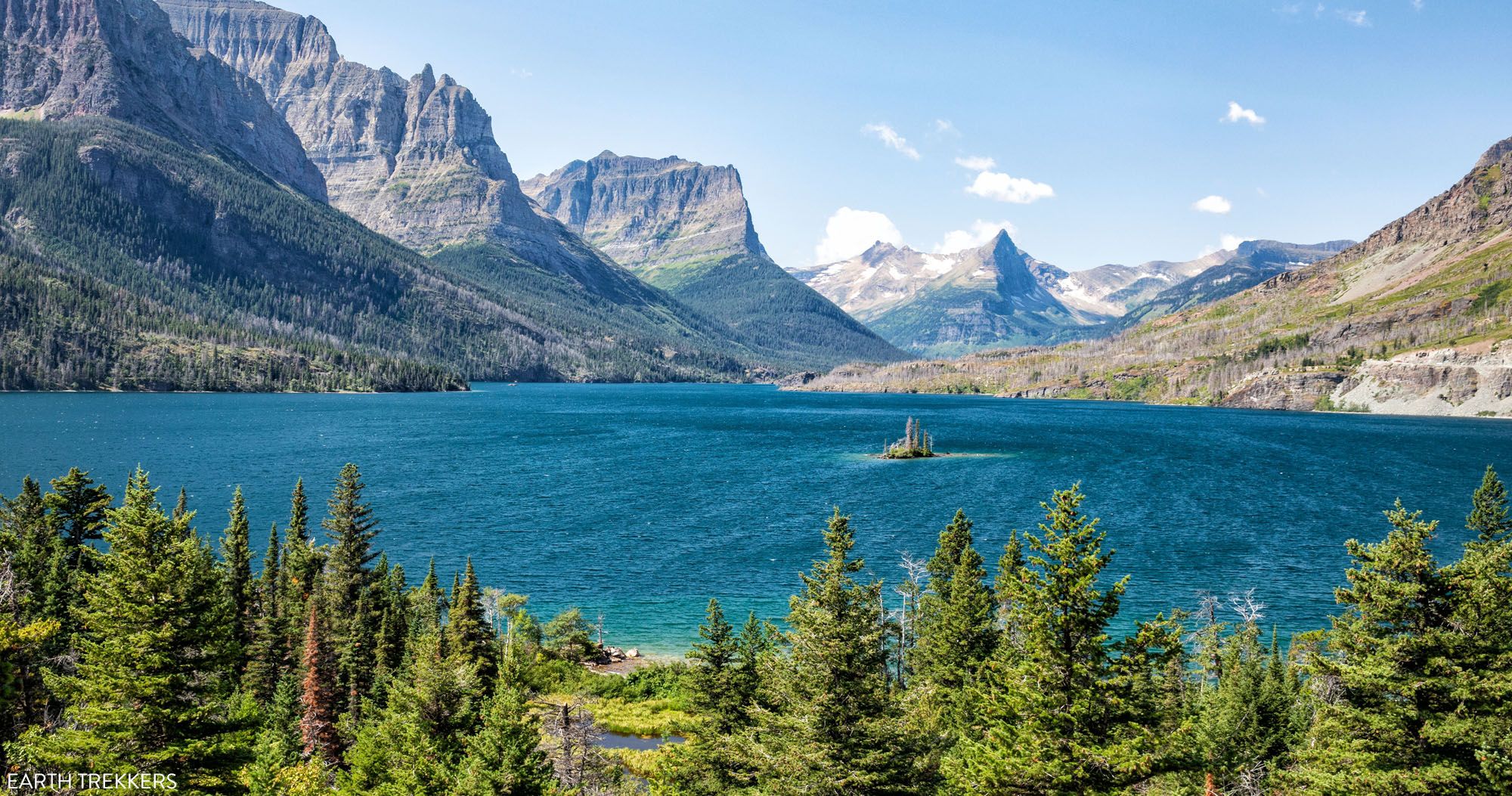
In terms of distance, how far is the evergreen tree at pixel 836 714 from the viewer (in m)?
20.9

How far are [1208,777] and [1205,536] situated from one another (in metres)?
77.5

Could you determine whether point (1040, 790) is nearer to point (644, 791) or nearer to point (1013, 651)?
point (1013, 651)

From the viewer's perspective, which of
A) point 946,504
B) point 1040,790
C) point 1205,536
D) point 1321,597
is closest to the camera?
point 1040,790

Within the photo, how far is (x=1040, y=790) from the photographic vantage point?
798 inches

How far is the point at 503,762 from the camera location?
2372 centimetres

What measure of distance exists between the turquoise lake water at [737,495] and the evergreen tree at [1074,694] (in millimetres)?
46932

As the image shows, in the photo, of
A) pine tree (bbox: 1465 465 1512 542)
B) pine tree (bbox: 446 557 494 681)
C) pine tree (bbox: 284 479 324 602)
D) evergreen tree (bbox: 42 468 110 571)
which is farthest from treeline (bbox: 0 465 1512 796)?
evergreen tree (bbox: 42 468 110 571)

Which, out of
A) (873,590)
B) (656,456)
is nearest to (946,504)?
(656,456)

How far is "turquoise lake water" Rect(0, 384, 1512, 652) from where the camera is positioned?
3088 inches

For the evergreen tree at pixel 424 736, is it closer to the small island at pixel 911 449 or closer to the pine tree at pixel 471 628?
the pine tree at pixel 471 628

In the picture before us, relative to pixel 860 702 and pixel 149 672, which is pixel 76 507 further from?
pixel 860 702

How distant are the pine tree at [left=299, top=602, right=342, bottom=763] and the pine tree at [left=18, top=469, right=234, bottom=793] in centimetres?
1764

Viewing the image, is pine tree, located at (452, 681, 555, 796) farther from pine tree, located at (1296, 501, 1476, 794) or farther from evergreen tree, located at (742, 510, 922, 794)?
pine tree, located at (1296, 501, 1476, 794)

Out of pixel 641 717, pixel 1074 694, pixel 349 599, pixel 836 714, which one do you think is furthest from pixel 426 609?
pixel 1074 694
